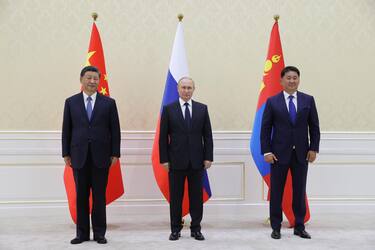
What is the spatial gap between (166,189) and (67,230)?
95 centimetres

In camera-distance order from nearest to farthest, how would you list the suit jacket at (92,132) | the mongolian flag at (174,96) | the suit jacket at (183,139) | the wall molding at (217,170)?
the suit jacket at (92,132) < the suit jacket at (183,139) < the mongolian flag at (174,96) < the wall molding at (217,170)

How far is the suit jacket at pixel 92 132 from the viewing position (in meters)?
3.19

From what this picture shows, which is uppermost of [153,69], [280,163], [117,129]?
[153,69]

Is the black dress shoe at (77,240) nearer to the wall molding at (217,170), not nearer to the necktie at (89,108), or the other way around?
the necktie at (89,108)

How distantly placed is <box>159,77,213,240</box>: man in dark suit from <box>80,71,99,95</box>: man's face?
0.60 m

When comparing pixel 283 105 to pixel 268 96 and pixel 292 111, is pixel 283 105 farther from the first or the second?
pixel 268 96

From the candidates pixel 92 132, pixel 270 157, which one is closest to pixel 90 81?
pixel 92 132

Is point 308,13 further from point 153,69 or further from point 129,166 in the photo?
point 129,166

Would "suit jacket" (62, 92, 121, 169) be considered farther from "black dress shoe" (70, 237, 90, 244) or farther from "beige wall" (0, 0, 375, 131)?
"beige wall" (0, 0, 375, 131)

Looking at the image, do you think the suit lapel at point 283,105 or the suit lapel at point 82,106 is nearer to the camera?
the suit lapel at point 82,106

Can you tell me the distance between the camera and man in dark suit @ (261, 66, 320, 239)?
338 cm

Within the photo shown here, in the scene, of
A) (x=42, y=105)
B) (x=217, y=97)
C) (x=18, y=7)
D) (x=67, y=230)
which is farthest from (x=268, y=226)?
(x=18, y=7)

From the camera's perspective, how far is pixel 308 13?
14.8ft

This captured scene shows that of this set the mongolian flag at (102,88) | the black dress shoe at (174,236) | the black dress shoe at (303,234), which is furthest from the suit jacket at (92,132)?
the black dress shoe at (303,234)
